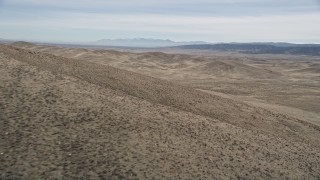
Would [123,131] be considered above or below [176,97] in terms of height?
above

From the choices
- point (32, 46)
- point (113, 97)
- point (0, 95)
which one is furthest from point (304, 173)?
point (32, 46)

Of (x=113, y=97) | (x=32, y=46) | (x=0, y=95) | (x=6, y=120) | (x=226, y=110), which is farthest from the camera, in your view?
(x=32, y=46)

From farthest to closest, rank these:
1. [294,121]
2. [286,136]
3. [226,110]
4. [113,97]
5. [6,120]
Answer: [294,121] → [226,110] → [286,136] → [113,97] → [6,120]

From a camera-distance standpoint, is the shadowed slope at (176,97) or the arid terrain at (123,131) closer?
the arid terrain at (123,131)

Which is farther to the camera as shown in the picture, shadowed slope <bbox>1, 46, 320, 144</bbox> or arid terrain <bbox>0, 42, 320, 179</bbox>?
shadowed slope <bbox>1, 46, 320, 144</bbox>

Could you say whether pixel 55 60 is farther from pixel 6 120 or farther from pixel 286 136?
pixel 286 136

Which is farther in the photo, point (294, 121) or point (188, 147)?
point (294, 121)

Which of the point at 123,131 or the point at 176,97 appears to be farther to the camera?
the point at 176,97

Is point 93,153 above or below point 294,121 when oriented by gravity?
above
